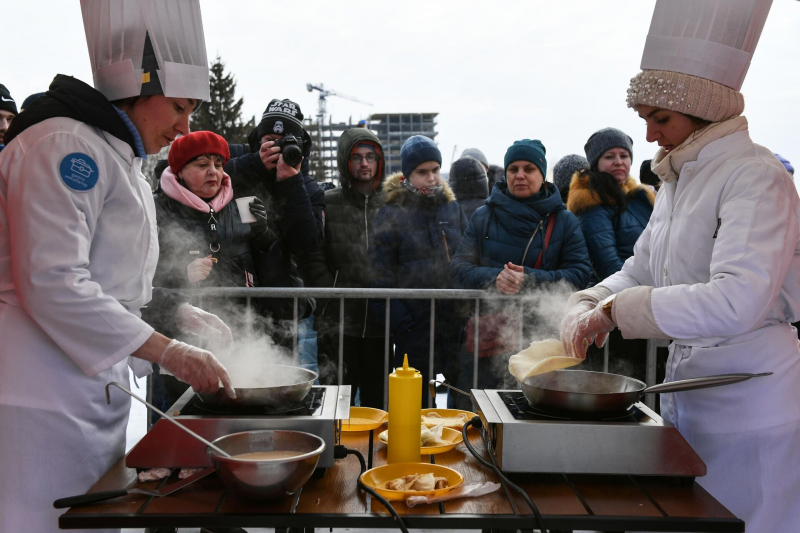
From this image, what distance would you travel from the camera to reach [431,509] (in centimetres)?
168

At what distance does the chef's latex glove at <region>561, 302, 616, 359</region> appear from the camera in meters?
2.10

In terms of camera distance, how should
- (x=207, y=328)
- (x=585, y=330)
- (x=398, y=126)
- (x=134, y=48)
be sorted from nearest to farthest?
(x=134, y=48)
(x=585, y=330)
(x=207, y=328)
(x=398, y=126)

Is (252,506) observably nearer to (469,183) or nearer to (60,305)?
(60,305)

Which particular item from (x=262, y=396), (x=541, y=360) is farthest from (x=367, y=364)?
(x=262, y=396)

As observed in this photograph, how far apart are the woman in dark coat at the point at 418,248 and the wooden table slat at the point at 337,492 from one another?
2107 mm

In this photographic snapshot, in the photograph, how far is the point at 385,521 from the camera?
5.32 feet

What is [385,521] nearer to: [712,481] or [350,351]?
[712,481]

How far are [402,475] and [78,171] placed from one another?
4.23ft

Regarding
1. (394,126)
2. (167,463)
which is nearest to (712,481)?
(167,463)

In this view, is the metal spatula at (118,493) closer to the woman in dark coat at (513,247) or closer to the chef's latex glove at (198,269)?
the chef's latex glove at (198,269)

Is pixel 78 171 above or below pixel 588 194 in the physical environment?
above

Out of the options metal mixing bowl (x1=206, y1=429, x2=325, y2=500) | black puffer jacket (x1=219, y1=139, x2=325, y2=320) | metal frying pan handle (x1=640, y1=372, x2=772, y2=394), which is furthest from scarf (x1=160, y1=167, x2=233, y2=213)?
metal frying pan handle (x1=640, y1=372, x2=772, y2=394)

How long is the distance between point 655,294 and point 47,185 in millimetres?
1819

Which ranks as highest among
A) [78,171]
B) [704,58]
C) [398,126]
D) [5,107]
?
[398,126]
